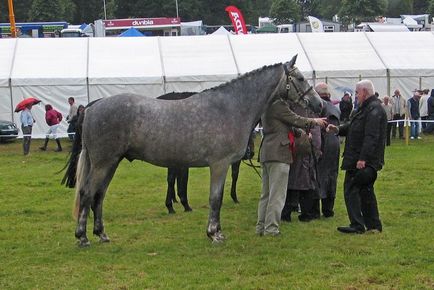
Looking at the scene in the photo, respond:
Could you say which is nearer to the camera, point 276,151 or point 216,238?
point 216,238

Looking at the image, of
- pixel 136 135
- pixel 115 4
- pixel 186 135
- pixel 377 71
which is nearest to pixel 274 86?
pixel 186 135

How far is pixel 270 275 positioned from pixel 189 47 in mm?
21318

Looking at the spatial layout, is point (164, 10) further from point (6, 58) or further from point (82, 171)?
point (82, 171)

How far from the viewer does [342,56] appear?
88.2 feet

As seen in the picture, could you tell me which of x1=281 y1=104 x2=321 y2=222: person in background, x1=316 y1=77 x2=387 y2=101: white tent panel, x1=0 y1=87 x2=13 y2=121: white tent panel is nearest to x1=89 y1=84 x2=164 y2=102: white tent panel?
x1=0 y1=87 x2=13 y2=121: white tent panel

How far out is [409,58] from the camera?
26797mm

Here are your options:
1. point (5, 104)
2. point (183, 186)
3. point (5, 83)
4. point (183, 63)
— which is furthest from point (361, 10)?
point (183, 186)

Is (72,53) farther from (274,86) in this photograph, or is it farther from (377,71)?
(274,86)

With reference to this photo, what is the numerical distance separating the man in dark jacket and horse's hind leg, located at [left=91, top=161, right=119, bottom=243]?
2.94m

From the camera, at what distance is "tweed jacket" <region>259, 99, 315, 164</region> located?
27.1ft

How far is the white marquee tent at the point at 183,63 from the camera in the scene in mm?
24750

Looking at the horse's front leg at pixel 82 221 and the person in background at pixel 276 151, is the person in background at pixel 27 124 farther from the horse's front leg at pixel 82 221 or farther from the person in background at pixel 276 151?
the person in background at pixel 276 151

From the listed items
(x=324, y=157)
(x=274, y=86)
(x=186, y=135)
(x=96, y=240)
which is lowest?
(x=96, y=240)

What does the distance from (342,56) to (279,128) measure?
19.3 m
